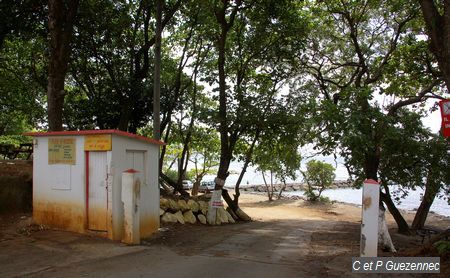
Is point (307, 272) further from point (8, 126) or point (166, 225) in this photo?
point (8, 126)

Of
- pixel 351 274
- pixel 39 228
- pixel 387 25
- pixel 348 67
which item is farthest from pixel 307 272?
pixel 348 67

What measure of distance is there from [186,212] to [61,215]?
5.60m

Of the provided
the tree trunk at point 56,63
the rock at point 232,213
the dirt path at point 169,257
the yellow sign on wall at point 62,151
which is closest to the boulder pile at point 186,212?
the rock at point 232,213

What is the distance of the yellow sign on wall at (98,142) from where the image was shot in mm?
8945

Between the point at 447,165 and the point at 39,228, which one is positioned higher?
the point at 447,165

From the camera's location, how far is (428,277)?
6.05 metres

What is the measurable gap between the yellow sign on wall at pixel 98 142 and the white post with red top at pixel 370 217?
523 cm

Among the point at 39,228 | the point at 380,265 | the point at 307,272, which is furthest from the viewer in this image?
the point at 39,228

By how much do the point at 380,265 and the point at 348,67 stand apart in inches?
616

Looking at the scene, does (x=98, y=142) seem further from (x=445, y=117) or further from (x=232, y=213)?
(x=232, y=213)

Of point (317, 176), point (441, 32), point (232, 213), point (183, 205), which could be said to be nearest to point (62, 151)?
point (183, 205)

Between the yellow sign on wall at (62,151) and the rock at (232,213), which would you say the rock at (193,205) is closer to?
the rock at (232,213)

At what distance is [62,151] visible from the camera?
9586 mm

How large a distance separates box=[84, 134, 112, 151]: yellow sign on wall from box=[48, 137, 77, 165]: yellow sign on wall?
1.46ft
